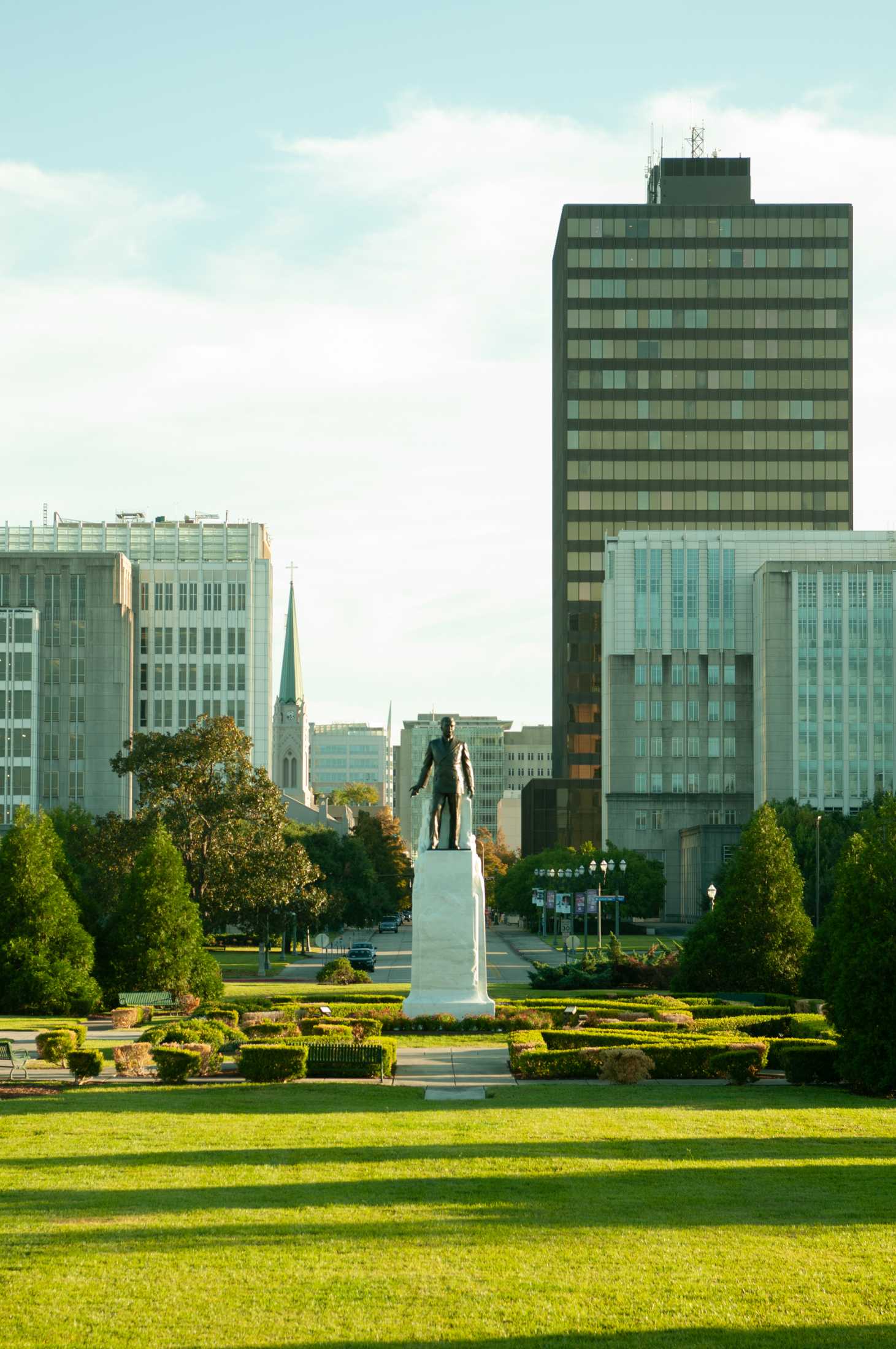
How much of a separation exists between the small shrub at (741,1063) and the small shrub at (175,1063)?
1037 centimetres

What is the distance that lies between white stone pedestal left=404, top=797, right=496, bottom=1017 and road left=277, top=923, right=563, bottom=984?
27338 mm

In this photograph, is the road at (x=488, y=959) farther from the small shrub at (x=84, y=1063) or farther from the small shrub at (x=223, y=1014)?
the small shrub at (x=84, y=1063)

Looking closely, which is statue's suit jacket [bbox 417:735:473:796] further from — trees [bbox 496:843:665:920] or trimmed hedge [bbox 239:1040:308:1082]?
trees [bbox 496:843:665:920]

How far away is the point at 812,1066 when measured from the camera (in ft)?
98.8

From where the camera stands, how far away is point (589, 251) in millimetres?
163750

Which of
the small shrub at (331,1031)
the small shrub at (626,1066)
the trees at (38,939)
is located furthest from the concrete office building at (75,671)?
the small shrub at (626,1066)

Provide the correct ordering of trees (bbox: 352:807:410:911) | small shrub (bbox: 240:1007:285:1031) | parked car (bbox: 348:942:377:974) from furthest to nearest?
trees (bbox: 352:807:410:911)
parked car (bbox: 348:942:377:974)
small shrub (bbox: 240:1007:285:1031)

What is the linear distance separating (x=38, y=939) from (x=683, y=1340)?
125 ft

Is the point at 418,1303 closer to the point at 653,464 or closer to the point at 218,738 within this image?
the point at 218,738

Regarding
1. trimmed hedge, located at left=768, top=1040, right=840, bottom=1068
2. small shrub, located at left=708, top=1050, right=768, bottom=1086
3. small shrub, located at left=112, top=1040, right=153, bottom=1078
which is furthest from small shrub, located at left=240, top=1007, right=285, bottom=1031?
trimmed hedge, located at left=768, top=1040, right=840, bottom=1068

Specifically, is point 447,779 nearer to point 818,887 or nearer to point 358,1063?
point 358,1063

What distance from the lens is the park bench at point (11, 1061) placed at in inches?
1188

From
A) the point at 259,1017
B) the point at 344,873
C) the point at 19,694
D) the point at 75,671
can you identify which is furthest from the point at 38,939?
the point at 75,671

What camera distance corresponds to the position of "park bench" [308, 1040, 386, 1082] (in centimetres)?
2975
